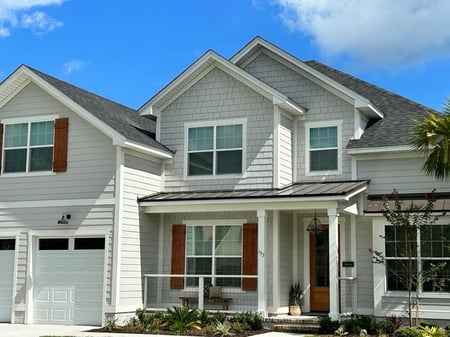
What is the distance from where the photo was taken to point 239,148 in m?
20.0

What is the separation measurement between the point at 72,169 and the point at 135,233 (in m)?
2.62

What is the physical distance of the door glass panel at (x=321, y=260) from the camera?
1973cm

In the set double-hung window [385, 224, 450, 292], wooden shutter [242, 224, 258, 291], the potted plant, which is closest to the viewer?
double-hung window [385, 224, 450, 292]

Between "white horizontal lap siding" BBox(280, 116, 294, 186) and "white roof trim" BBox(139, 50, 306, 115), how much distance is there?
17.2 inches

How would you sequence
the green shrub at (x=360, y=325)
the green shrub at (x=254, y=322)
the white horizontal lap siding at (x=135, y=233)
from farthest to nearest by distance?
the white horizontal lap siding at (x=135, y=233)
the green shrub at (x=254, y=322)
the green shrub at (x=360, y=325)

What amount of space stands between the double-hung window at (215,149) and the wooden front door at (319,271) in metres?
3.13

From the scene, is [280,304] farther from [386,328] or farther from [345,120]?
[345,120]

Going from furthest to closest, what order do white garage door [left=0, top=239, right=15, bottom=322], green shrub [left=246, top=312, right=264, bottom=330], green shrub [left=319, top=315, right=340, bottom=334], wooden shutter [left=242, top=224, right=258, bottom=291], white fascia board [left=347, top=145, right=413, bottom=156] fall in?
white garage door [left=0, top=239, right=15, bottom=322] < wooden shutter [left=242, top=224, right=258, bottom=291] < white fascia board [left=347, top=145, right=413, bottom=156] < green shrub [left=246, top=312, right=264, bottom=330] < green shrub [left=319, top=315, right=340, bottom=334]

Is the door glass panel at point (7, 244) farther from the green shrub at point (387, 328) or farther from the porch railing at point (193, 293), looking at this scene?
the green shrub at point (387, 328)

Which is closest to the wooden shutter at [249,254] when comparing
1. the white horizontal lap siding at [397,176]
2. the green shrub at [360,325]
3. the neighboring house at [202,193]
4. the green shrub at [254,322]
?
the neighboring house at [202,193]

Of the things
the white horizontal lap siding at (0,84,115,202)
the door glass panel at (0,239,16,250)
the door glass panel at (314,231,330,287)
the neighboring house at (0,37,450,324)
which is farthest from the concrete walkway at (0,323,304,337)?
the white horizontal lap siding at (0,84,115,202)

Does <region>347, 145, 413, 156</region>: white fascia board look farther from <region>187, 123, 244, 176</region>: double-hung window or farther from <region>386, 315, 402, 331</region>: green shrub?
<region>386, 315, 402, 331</region>: green shrub

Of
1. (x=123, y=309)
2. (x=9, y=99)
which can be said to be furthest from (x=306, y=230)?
(x=9, y=99)

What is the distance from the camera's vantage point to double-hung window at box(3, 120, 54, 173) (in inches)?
785
